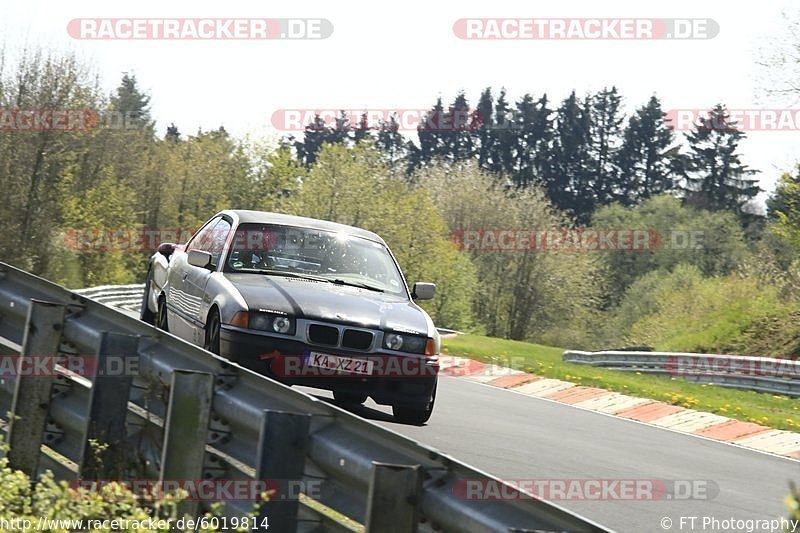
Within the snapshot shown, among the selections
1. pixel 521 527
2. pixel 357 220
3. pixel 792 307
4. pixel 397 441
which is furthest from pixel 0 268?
pixel 357 220

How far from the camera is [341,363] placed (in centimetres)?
988

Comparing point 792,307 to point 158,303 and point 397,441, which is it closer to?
point 158,303

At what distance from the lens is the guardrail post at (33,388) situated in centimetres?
683

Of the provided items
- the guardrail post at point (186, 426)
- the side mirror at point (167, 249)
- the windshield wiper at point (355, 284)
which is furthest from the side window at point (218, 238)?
the guardrail post at point (186, 426)

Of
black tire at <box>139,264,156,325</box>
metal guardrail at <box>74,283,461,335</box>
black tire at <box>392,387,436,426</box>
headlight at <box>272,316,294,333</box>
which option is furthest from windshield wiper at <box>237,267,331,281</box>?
metal guardrail at <box>74,283,461,335</box>

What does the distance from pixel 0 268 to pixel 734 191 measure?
10433cm

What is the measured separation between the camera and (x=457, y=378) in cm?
2092

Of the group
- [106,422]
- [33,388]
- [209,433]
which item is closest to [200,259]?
[33,388]

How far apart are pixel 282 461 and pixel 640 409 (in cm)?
1317

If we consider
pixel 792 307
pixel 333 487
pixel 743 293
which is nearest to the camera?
pixel 333 487

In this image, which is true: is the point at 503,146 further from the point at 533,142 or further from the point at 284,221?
the point at 284,221

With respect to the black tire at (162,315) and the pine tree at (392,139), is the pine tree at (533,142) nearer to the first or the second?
the pine tree at (392,139)

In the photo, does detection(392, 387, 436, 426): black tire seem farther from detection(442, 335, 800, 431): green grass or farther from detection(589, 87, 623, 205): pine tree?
detection(589, 87, 623, 205): pine tree

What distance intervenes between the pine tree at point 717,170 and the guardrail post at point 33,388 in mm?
102180
